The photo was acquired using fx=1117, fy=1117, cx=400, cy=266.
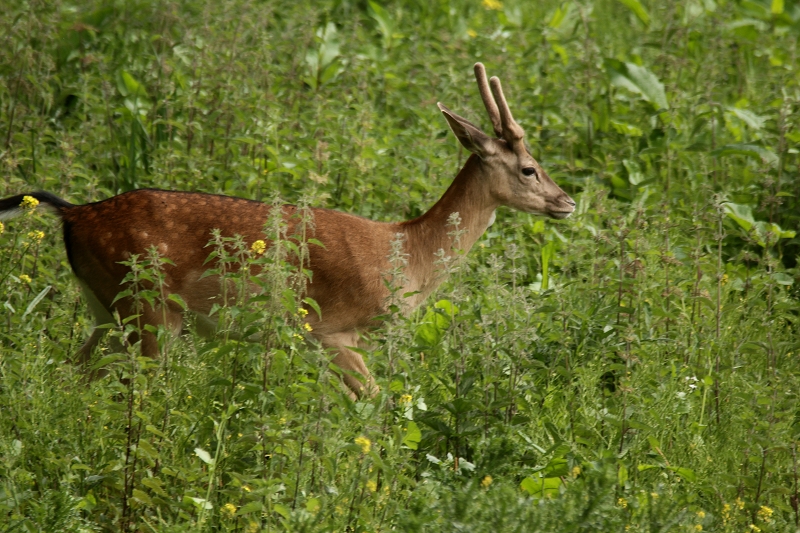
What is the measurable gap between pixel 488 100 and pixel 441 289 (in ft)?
3.63

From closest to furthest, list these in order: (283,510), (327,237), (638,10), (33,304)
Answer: (283,510), (33,304), (327,237), (638,10)

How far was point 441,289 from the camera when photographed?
6.37m

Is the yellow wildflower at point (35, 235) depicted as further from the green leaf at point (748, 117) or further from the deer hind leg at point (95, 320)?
the green leaf at point (748, 117)

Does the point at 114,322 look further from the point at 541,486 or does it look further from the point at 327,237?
the point at 541,486

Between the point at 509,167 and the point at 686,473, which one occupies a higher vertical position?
the point at 509,167

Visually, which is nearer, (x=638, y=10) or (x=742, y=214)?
(x=742, y=214)

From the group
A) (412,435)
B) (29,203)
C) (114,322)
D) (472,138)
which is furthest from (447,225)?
(29,203)

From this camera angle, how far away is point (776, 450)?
4.27 m

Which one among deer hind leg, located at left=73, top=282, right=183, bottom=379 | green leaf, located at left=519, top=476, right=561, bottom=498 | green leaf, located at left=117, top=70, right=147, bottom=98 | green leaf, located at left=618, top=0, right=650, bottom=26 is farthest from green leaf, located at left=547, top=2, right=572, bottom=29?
green leaf, located at left=519, top=476, right=561, bottom=498

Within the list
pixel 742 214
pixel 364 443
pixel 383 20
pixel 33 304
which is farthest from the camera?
pixel 383 20

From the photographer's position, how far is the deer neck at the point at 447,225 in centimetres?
589

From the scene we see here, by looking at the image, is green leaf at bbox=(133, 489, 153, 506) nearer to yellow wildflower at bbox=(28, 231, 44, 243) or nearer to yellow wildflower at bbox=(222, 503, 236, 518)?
yellow wildflower at bbox=(222, 503, 236, 518)

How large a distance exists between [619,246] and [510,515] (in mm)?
2406

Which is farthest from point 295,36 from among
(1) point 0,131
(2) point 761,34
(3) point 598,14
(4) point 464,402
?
(4) point 464,402
